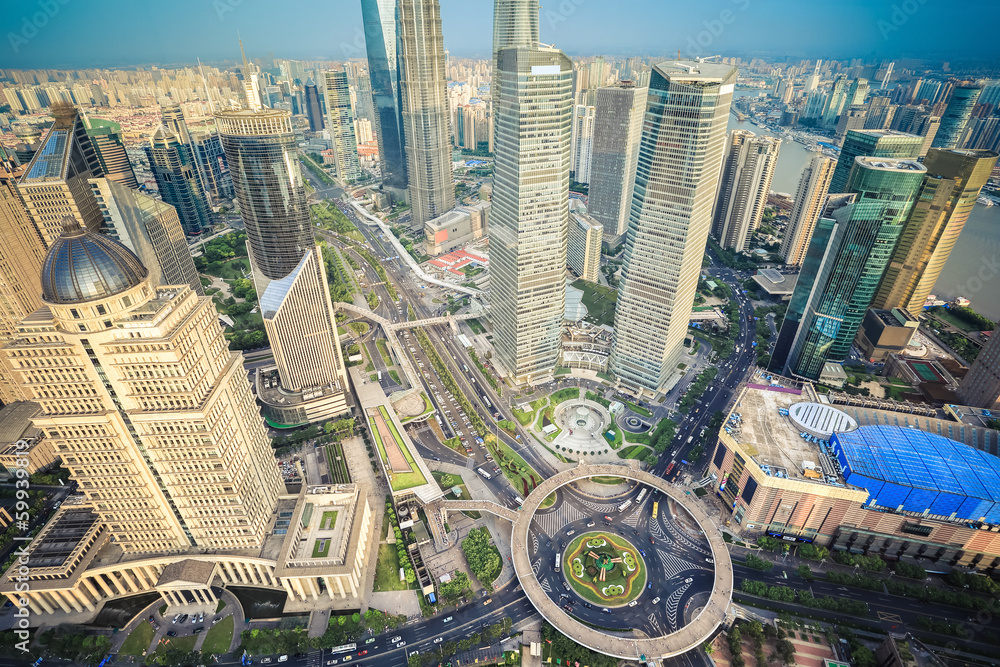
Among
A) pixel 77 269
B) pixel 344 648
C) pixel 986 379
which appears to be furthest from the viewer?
pixel 986 379

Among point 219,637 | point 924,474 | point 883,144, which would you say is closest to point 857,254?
point 883,144

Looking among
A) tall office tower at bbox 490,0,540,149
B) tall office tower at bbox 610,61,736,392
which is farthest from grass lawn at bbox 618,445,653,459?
tall office tower at bbox 490,0,540,149

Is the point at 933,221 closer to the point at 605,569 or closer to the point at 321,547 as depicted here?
the point at 605,569

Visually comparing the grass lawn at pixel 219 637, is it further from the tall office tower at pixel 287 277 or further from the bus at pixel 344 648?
the tall office tower at pixel 287 277

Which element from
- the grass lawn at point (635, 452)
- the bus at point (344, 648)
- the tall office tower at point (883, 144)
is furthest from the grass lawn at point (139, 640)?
the tall office tower at point (883, 144)

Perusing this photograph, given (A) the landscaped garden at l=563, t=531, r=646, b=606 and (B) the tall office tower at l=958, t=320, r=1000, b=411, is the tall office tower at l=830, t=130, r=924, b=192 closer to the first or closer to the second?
(B) the tall office tower at l=958, t=320, r=1000, b=411
